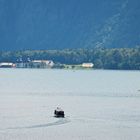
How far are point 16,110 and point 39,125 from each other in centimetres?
1635

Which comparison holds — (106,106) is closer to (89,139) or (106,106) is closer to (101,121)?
(101,121)

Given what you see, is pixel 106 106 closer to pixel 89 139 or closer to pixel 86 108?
pixel 86 108

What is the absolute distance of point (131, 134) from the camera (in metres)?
79.7

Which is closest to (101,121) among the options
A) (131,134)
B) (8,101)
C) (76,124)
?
(76,124)

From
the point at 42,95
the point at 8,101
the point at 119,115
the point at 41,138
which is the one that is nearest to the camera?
the point at 41,138

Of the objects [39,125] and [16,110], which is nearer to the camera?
[39,125]

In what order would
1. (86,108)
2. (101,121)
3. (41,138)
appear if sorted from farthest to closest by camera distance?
(86,108), (101,121), (41,138)

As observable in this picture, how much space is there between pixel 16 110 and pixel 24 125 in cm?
1661

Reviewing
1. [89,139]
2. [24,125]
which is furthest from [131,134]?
[24,125]

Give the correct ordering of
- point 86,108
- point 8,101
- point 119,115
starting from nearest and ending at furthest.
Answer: point 119,115, point 86,108, point 8,101

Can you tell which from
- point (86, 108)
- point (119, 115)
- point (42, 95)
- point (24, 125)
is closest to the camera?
point (24, 125)

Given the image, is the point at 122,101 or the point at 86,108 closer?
the point at 86,108

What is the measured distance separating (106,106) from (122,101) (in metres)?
11.3

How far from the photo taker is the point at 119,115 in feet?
318
